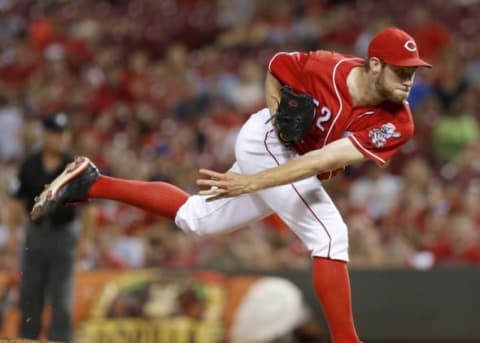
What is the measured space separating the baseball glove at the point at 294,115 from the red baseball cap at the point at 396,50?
0.42m

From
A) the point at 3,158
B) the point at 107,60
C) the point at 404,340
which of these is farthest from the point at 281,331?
the point at 107,60

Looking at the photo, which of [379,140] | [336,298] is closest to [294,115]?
[379,140]

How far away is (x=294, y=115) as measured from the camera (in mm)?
5348

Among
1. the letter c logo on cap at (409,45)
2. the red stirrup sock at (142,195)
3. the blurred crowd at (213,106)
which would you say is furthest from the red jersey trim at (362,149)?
the blurred crowd at (213,106)

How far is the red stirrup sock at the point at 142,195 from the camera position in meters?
5.82

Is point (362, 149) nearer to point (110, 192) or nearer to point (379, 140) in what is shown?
point (379, 140)

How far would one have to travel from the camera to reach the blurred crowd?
9.55 metres

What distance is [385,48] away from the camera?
5.20 meters

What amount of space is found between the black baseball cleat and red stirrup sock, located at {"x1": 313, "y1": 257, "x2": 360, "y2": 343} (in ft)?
4.57

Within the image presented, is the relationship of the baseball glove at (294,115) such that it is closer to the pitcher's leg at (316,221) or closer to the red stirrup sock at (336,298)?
the pitcher's leg at (316,221)

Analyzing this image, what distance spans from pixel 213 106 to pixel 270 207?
6586mm

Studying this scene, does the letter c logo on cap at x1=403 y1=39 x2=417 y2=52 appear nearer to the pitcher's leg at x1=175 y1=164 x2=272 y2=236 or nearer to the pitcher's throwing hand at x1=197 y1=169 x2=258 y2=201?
the pitcher's throwing hand at x1=197 y1=169 x2=258 y2=201

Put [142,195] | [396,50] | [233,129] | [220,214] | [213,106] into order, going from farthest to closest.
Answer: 1. [213,106]
2. [233,129]
3. [142,195]
4. [220,214]
5. [396,50]

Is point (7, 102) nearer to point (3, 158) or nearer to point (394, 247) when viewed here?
point (3, 158)
